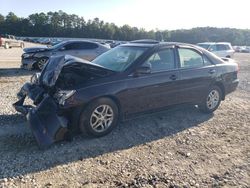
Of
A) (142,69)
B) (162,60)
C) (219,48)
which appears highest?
(219,48)

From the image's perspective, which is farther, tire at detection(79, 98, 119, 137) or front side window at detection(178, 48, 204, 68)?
front side window at detection(178, 48, 204, 68)

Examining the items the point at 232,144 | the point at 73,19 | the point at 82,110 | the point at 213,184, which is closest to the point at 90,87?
the point at 82,110

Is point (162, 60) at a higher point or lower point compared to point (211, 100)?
higher

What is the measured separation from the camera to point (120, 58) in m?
5.90

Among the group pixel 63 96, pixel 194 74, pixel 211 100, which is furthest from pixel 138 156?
pixel 211 100

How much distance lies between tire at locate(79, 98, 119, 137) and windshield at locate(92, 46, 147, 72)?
0.78m

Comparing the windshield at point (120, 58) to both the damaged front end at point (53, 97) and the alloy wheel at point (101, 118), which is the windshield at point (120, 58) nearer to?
the damaged front end at point (53, 97)

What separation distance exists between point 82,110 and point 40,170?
123 cm

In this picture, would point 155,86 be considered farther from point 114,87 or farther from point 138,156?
point 138,156

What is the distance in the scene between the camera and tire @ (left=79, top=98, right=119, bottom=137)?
4871mm

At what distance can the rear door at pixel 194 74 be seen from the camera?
20.5ft

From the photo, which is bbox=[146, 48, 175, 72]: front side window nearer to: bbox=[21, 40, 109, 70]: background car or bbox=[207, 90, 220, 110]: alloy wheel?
bbox=[207, 90, 220, 110]: alloy wheel

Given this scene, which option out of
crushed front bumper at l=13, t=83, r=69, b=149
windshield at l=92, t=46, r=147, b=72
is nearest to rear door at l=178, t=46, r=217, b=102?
windshield at l=92, t=46, r=147, b=72

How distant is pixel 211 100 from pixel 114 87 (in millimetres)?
2933
